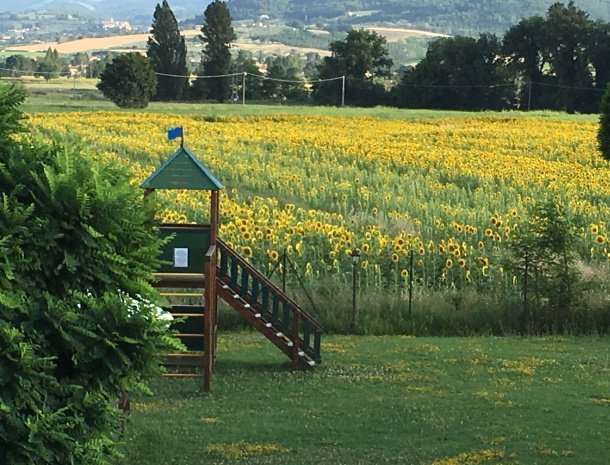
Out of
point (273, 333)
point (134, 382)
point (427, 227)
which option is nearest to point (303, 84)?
point (427, 227)

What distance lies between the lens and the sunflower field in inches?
892

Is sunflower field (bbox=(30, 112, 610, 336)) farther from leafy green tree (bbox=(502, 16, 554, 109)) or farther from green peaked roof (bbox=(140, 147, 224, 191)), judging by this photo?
leafy green tree (bbox=(502, 16, 554, 109))

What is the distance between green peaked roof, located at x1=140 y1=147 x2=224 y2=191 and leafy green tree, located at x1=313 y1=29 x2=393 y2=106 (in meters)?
86.8

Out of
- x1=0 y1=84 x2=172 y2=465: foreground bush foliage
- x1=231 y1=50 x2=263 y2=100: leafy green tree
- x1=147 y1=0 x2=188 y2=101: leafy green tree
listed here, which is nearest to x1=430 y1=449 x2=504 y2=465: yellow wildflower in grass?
x1=0 y1=84 x2=172 y2=465: foreground bush foliage

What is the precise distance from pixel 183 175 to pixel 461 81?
83225mm

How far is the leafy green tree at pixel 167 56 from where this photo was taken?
363ft

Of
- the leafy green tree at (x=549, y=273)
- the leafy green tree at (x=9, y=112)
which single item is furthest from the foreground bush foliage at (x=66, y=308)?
the leafy green tree at (x=549, y=273)

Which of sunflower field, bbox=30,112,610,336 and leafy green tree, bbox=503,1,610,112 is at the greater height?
leafy green tree, bbox=503,1,610,112

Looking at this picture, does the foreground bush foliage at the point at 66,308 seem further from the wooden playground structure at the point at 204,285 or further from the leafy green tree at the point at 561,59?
the leafy green tree at the point at 561,59

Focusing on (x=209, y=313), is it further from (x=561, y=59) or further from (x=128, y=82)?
(x=561, y=59)

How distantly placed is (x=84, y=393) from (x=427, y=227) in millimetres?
19185

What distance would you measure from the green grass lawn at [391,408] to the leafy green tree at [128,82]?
7459cm

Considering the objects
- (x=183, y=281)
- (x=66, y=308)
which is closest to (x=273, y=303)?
(x=183, y=281)

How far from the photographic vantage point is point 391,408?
1425cm
